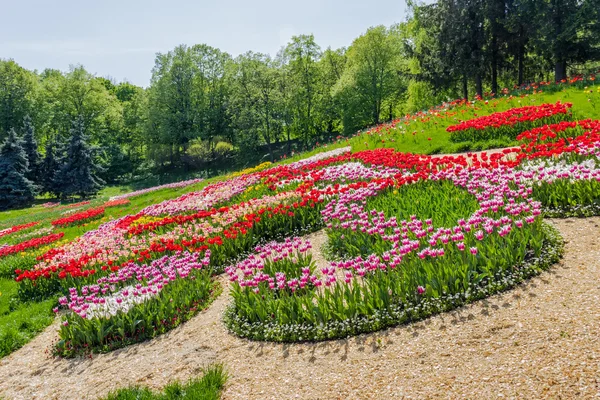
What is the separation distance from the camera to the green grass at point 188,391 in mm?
4676

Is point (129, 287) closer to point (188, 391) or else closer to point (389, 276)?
point (188, 391)

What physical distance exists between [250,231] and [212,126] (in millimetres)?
46937

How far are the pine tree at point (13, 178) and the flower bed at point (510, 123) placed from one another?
42050 mm

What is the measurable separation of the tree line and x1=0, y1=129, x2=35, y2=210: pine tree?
3.19 m

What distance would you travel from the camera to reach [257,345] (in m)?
5.93

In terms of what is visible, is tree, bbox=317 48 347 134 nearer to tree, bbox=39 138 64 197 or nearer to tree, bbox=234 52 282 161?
tree, bbox=234 52 282 161

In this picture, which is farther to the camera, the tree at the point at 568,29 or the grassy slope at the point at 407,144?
the tree at the point at 568,29

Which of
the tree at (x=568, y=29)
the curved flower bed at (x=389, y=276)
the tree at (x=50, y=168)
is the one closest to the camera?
the curved flower bed at (x=389, y=276)

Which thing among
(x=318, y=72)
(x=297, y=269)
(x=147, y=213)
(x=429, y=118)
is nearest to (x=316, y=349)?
(x=297, y=269)

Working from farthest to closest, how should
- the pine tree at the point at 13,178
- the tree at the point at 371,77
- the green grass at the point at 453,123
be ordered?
the tree at the point at 371,77 → the pine tree at the point at 13,178 → the green grass at the point at 453,123

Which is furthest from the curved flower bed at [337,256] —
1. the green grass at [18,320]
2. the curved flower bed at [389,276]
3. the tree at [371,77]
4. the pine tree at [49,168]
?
the pine tree at [49,168]

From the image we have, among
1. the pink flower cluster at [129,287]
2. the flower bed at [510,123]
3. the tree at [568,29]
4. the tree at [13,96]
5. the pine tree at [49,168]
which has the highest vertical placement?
the tree at [13,96]

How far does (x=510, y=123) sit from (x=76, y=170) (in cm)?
4197

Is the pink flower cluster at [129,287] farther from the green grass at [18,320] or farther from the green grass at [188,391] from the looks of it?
the green grass at [188,391]
